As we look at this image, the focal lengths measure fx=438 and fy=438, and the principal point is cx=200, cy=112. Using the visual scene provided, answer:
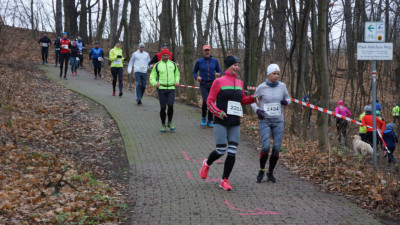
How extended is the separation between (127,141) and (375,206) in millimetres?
5803

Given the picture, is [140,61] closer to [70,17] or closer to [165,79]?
[165,79]

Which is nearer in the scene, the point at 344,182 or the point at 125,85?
the point at 344,182

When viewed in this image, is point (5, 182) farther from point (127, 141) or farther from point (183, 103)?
point (183, 103)

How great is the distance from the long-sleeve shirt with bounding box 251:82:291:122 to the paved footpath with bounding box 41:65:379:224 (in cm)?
121

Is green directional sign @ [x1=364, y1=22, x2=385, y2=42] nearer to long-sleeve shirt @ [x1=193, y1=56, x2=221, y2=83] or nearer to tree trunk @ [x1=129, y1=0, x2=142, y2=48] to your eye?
long-sleeve shirt @ [x1=193, y1=56, x2=221, y2=83]

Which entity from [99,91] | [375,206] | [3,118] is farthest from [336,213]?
[99,91]

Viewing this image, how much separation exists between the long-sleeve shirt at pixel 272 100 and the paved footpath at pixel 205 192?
1208 mm

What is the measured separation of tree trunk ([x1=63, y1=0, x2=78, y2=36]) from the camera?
33.9 meters

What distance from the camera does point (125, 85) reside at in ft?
76.6

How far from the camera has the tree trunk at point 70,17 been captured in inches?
1335

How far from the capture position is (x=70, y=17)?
1340 inches

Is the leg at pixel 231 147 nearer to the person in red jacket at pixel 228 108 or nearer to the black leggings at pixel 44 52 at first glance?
the person in red jacket at pixel 228 108

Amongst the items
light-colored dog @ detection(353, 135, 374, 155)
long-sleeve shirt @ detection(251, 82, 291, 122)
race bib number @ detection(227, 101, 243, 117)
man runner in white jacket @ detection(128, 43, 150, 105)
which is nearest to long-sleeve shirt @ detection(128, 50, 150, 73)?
man runner in white jacket @ detection(128, 43, 150, 105)

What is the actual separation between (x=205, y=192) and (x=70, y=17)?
30.3 meters
